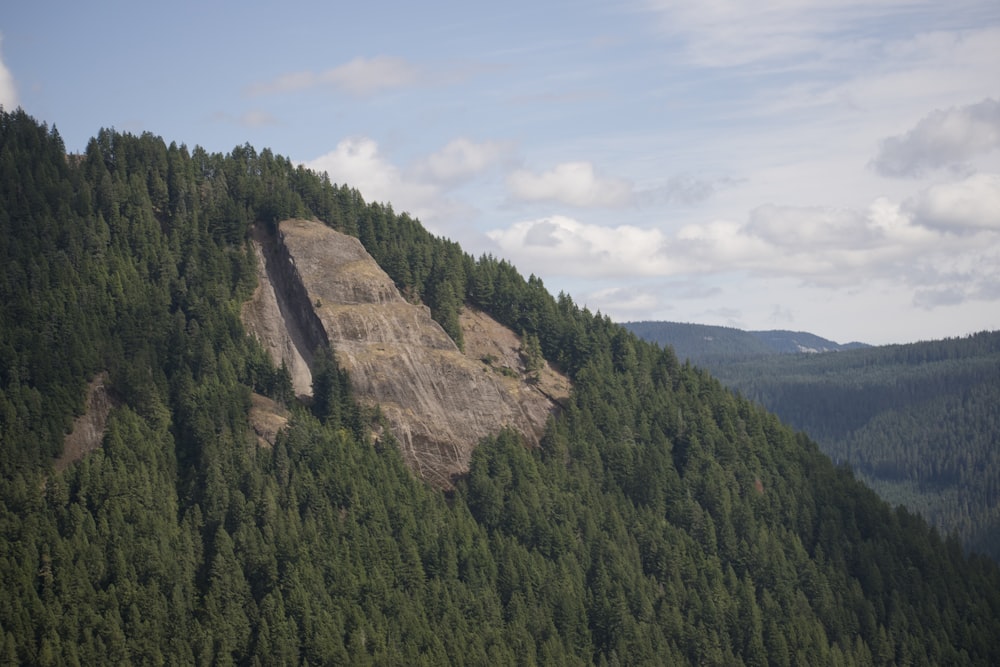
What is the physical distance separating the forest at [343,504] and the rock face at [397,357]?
3513 millimetres

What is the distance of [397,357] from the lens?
6742 inches

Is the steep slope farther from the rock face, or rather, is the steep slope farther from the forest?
the forest

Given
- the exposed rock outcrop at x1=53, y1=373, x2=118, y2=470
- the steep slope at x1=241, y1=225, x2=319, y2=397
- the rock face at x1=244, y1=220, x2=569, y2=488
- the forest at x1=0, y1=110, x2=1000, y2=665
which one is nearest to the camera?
the forest at x1=0, y1=110, x2=1000, y2=665

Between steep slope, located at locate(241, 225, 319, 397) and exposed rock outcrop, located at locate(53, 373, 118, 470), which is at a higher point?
steep slope, located at locate(241, 225, 319, 397)

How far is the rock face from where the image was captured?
549 ft

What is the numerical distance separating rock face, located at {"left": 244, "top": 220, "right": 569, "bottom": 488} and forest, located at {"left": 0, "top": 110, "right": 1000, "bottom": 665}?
11.5ft

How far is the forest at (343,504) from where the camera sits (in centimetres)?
13738

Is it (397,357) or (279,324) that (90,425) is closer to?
(279,324)

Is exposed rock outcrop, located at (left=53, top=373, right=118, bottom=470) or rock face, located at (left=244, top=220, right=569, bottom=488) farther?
rock face, located at (left=244, top=220, right=569, bottom=488)

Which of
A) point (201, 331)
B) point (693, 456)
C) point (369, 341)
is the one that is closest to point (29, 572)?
point (201, 331)

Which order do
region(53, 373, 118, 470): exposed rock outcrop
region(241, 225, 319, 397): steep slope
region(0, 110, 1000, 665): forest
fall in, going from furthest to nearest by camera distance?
1. region(241, 225, 319, 397): steep slope
2. region(53, 373, 118, 470): exposed rock outcrop
3. region(0, 110, 1000, 665): forest

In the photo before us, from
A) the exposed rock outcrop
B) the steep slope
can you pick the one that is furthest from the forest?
the steep slope

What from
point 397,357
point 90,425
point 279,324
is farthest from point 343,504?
point 279,324

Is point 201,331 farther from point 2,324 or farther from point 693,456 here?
point 693,456
